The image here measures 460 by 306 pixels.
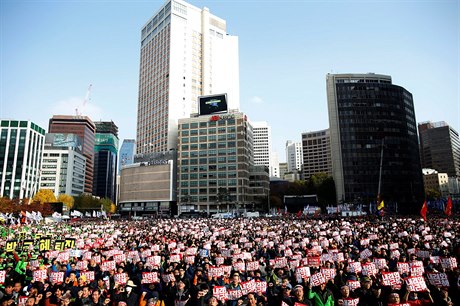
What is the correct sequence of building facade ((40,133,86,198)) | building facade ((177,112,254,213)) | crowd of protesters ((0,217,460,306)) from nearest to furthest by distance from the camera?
crowd of protesters ((0,217,460,306))
building facade ((177,112,254,213))
building facade ((40,133,86,198))

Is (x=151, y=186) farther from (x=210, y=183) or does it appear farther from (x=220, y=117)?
(x=220, y=117)

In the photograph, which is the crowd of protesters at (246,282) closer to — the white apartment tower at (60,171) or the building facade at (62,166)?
the white apartment tower at (60,171)

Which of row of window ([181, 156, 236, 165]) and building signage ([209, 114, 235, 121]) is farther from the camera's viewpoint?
building signage ([209, 114, 235, 121])

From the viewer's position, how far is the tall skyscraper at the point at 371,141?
11969cm

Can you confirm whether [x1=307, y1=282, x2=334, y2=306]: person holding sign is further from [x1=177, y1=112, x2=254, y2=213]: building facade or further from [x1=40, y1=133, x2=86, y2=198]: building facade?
[x1=40, y1=133, x2=86, y2=198]: building facade

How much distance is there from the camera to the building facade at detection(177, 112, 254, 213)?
122 m

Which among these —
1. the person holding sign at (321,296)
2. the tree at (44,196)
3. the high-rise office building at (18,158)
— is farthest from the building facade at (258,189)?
the person holding sign at (321,296)

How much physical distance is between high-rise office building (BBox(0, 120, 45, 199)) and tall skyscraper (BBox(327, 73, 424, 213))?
135 metres

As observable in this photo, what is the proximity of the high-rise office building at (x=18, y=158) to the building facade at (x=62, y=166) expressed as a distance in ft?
54.6

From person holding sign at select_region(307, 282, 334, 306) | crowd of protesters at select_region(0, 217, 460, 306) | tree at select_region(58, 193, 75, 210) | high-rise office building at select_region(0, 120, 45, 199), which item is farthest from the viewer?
high-rise office building at select_region(0, 120, 45, 199)

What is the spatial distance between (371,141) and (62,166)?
156 metres

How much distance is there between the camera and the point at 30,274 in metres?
16.3

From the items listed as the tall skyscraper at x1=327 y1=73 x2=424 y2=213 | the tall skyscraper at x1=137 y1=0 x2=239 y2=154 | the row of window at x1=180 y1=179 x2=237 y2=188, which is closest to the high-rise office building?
the tall skyscraper at x1=137 y1=0 x2=239 y2=154

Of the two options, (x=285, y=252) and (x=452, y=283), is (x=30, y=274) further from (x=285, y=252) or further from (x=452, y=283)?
(x=452, y=283)
